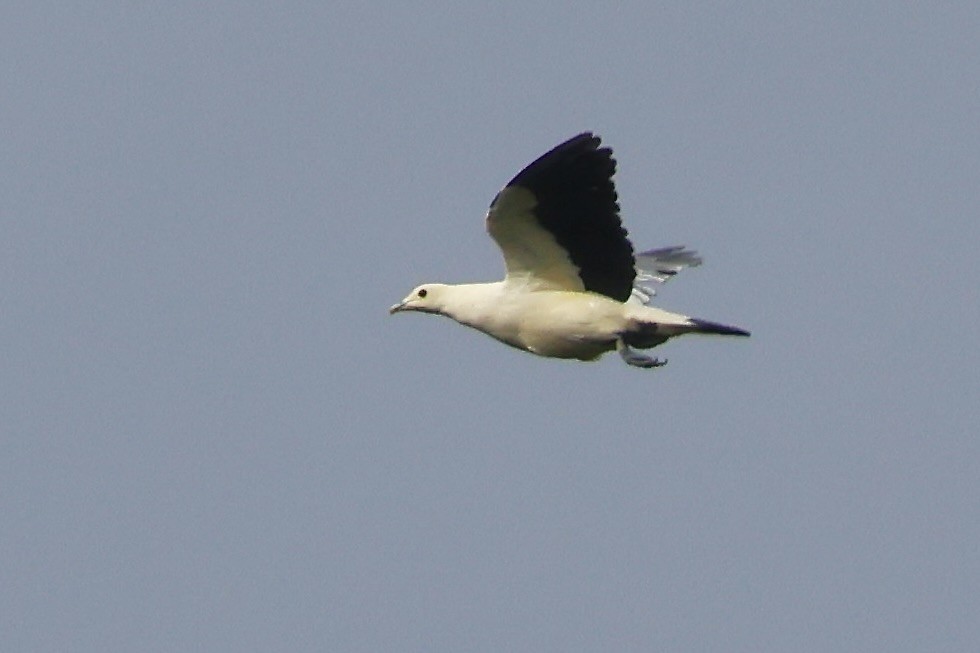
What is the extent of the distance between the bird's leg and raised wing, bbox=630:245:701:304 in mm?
2376

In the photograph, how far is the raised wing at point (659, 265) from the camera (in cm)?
2232

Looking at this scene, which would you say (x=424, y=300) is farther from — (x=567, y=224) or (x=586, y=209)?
(x=586, y=209)

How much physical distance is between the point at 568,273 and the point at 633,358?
997 mm

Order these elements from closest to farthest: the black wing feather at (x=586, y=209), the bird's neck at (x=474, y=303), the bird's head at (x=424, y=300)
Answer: the black wing feather at (x=586, y=209)
the bird's neck at (x=474, y=303)
the bird's head at (x=424, y=300)

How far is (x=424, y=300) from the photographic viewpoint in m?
21.3

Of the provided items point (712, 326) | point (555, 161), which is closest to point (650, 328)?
point (712, 326)

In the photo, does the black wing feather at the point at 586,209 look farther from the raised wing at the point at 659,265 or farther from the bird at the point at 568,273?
the raised wing at the point at 659,265

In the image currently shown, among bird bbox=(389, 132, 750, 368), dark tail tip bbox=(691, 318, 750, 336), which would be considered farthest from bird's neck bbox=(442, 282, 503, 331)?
dark tail tip bbox=(691, 318, 750, 336)

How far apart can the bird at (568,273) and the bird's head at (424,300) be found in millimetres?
500

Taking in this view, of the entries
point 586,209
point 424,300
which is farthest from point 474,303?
point 586,209

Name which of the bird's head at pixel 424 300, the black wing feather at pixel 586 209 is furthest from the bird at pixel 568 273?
the bird's head at pixel 424 300

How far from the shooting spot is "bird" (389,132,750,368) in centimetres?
1895

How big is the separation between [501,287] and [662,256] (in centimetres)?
329

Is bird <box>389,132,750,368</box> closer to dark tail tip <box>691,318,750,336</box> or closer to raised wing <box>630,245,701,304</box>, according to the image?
dark tail tip <box>691,318,750,336</box>
